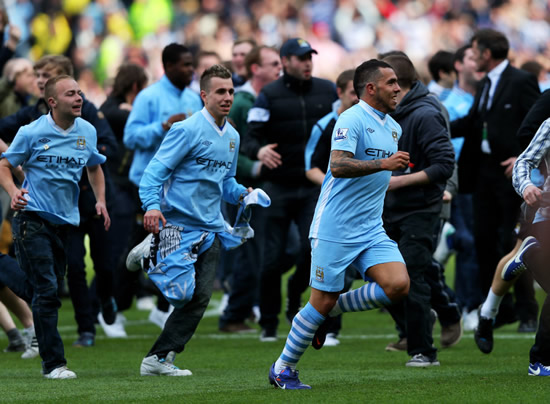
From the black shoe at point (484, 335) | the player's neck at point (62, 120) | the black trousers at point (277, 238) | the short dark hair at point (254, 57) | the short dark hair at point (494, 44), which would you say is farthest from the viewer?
the short dark hair at point (254, 57)

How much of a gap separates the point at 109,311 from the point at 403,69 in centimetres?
388

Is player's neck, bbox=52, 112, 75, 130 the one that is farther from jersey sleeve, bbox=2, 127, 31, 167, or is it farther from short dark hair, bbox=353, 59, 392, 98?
short dark hair, bbox=353, 59, 392, 98

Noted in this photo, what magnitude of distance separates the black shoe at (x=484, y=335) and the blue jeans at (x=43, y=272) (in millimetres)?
3215

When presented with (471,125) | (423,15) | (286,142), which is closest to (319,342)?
(286,142)

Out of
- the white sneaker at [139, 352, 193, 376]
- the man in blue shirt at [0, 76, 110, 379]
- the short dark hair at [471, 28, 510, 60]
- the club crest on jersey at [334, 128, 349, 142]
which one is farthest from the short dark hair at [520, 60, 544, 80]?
the white sneaker at [139, 352, 193, 376]

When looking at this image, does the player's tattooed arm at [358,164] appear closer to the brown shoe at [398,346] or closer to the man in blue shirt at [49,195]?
the man in blue shirt at [49,195]

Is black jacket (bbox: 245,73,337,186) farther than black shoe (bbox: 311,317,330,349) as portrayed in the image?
Yes

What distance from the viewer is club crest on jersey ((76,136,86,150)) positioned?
8305 millimetres

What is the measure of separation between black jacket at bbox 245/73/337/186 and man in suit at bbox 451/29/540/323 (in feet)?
4.78

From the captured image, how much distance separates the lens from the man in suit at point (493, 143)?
10602 millimetres

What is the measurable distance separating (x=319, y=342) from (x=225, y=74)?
2040mm

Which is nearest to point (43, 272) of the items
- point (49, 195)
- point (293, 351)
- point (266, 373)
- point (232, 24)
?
point (49, 195)

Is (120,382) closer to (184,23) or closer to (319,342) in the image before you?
(319,342)

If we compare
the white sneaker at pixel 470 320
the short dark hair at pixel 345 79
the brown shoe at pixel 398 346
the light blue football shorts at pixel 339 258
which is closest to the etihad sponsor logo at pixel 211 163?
the light blue football shorts at pixel 339 258
